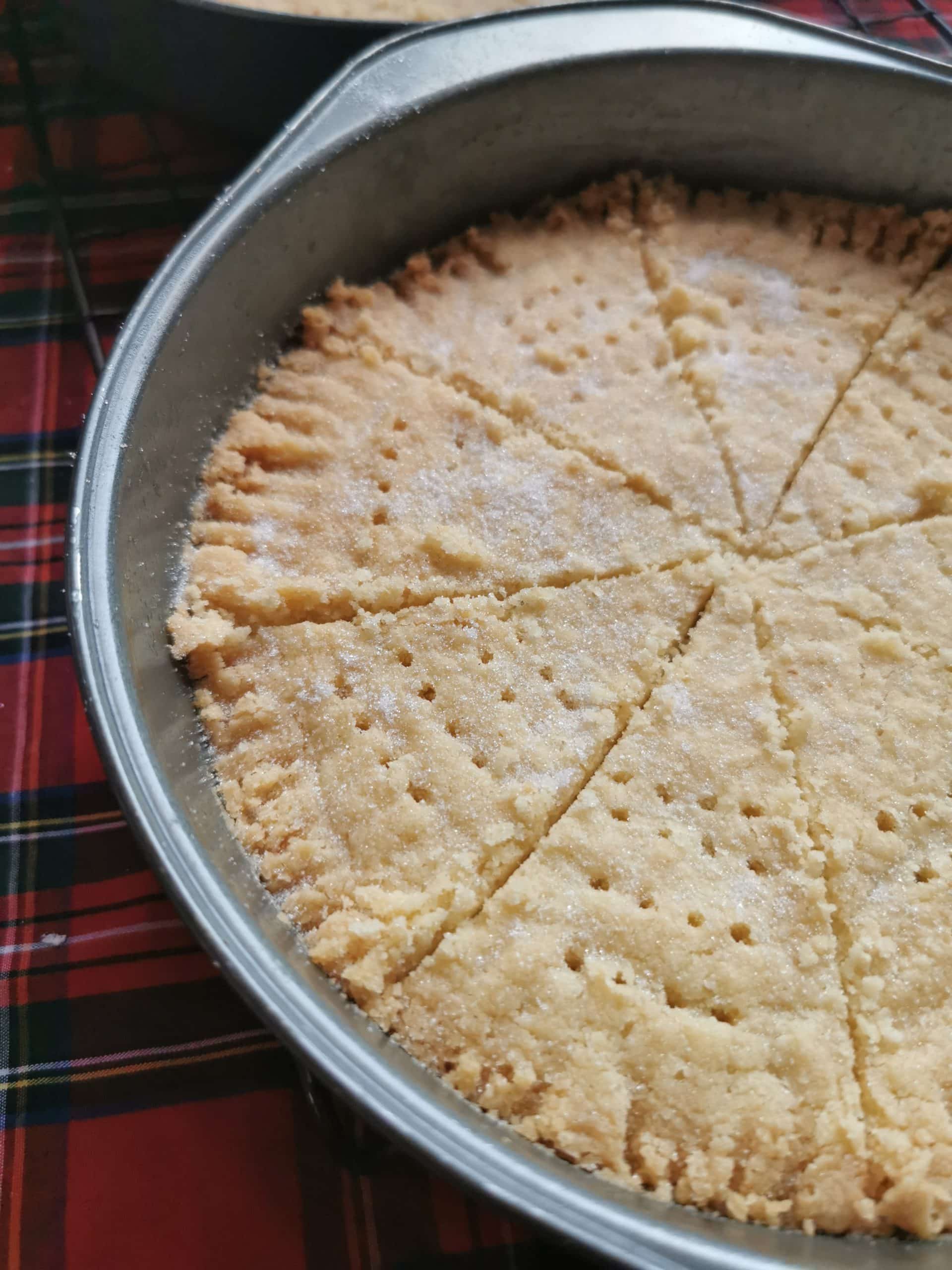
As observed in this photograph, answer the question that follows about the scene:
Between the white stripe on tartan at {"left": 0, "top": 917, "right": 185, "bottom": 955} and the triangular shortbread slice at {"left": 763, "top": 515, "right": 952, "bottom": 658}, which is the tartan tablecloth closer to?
the white stripe on tartan at {"left": 0, "top": 917, "right": 185, "bottom": 955}

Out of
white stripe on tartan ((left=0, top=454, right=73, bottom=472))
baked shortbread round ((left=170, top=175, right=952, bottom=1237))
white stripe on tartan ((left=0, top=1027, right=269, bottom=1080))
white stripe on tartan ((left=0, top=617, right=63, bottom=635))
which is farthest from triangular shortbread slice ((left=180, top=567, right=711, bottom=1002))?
white stripe on tartan ((left=0, top=454, right=73, bottom=472))

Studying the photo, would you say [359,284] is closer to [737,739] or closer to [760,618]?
[760,618]

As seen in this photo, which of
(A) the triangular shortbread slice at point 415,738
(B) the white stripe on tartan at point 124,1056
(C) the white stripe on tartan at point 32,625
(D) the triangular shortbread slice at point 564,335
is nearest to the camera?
(A) the triangular shortbread slice at point 415,738

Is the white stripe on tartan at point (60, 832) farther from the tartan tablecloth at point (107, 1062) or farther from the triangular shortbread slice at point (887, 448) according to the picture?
the triangular shortbread slice at point (887, 448)

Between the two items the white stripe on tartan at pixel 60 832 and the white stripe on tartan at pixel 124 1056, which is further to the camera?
the white stripe on tartan at pixel 60 832

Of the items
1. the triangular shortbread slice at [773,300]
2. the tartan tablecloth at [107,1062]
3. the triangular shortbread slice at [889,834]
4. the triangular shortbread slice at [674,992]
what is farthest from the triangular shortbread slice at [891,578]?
the tartan tablecloth at [107,1062]

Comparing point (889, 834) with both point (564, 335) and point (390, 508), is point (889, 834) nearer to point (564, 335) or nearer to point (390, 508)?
point (390, 508)
